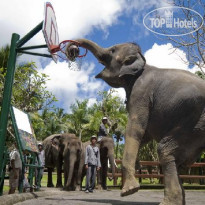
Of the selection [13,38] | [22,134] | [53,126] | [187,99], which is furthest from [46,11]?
[53,126]

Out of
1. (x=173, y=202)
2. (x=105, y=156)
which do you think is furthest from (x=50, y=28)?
(x=105, y=156)

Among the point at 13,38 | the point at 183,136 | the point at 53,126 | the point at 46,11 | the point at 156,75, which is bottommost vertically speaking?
the point at 183,136

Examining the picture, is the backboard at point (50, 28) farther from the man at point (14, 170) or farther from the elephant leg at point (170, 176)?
the elephant leg at point (170, 176)

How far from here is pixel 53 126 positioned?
38.7 metres

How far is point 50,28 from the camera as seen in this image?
6.34 metres

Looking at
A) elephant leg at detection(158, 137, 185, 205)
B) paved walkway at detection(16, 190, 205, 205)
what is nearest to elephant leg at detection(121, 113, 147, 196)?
elephant leg at detection(158, 137, 185, 205)

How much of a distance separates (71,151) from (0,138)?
12.6 feet

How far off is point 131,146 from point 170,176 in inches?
22.7

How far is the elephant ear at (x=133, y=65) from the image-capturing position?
4402 millimetres

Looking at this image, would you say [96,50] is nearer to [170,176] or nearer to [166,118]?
[166,118]

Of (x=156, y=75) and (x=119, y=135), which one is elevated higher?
(x=119, y=135)

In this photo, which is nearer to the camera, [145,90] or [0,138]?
[145,90]

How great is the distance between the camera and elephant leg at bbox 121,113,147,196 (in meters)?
3.86

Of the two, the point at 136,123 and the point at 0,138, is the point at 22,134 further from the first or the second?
the point at 136,123
